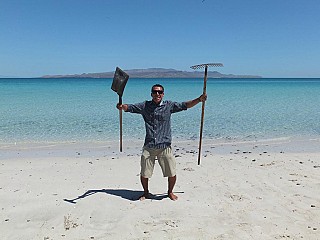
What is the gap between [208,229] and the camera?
15.8 feet

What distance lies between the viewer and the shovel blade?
596 cm

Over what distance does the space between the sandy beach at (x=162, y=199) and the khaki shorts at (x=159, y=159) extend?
1.74 ft

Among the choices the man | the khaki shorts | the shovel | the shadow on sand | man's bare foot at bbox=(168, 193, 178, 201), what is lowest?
the shadow on sand

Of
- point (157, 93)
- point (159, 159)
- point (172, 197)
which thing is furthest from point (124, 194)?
point (157, 93)

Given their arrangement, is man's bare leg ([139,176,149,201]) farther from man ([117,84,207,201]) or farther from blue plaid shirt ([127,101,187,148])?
blue plaid shirt ([127,101,187,148])

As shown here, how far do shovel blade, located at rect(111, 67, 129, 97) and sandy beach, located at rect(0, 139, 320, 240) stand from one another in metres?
1.96

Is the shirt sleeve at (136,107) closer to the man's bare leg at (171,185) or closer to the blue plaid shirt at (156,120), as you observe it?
the blue plaid shirt at (156,120)

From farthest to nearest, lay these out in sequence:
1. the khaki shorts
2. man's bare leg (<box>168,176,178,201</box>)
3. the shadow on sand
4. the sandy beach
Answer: the shadow on sand < man's bare leg (<box>168,176,178,201</box>) < the khaki shorts < the sandy beach

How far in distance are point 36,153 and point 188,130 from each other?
7.07 metres

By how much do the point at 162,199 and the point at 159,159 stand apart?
0.76 m

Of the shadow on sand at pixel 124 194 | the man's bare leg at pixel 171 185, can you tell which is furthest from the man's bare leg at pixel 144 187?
the man's bare leg at pixel 171 185

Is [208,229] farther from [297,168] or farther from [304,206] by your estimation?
[297,168]

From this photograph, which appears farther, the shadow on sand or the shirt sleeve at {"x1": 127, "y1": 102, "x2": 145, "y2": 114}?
the shadow on sand

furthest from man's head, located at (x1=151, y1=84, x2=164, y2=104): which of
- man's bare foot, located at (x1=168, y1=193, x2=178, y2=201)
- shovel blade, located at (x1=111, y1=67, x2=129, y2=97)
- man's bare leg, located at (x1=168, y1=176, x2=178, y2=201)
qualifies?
man's bare foot, located at (x1=168, y1=193, x2=178, y2=201)
